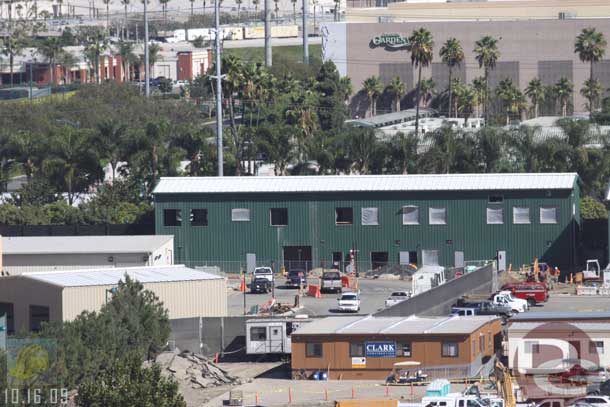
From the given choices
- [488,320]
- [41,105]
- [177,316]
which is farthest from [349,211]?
[41,105]

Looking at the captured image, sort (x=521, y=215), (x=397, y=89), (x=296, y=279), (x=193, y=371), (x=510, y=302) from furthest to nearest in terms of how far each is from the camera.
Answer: (x=397, y=89)
(x=521, y=215)
(x=296, y=279)
(x=510, y=302)
(x=193, y=371)

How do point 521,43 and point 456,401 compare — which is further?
point 521,43

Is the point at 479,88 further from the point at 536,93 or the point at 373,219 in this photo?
the point at 373,219

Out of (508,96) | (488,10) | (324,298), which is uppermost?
(488,10)

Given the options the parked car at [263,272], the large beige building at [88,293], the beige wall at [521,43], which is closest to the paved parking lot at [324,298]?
the parked car at [263,272]

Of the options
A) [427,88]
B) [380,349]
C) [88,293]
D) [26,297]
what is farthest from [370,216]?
[427,88]

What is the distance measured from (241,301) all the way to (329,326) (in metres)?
14.2

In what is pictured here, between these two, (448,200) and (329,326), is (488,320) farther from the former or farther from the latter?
(448,200)

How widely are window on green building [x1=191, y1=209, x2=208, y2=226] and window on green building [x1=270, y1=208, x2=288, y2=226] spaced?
137 inches

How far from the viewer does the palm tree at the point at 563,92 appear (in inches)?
6142

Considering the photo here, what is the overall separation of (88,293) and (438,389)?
59.2ft

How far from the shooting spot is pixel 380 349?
55688 millimetres

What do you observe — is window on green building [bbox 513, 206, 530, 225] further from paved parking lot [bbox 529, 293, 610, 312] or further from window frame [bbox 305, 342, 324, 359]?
window frame [bbox 305, 342, 324, 359]

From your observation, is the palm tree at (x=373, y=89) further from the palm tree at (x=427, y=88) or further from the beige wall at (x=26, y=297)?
the beige wall at (x=26, y=297)
